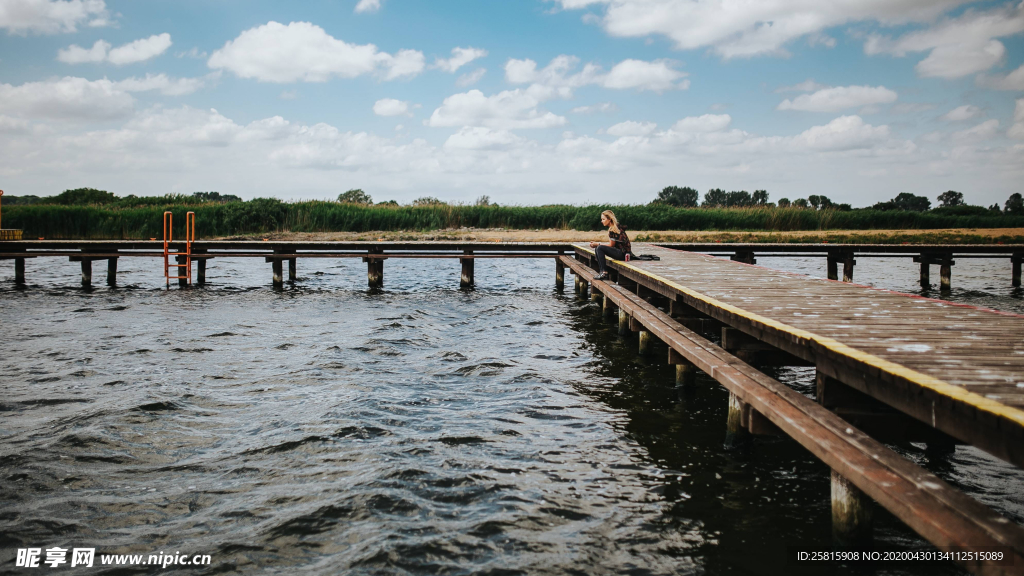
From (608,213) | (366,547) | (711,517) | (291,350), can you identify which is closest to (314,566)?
(366,547)

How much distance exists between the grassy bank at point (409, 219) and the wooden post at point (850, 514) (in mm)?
29178

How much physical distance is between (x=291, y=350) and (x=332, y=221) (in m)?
22.2

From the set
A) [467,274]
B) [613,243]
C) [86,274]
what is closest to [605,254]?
[613,243]

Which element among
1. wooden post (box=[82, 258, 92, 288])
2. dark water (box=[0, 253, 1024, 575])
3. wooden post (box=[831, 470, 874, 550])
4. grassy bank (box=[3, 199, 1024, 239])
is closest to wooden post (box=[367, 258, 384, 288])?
dark water (box=[0, 253, 1024, 575])

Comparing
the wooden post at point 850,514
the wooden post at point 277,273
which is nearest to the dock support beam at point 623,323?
the wooden post at point 850,514

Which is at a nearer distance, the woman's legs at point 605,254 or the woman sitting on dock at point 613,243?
the woman sitting on dock at point 613,243

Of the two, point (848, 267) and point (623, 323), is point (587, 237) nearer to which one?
point (848, 267)

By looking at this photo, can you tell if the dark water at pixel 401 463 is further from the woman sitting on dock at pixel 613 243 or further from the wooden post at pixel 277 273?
the wooden post at pixel 277 273

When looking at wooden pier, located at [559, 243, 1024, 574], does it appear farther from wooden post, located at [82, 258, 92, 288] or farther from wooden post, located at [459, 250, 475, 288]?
wooden post, located at [82, 258, 92, 288]

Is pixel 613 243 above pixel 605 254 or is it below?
above

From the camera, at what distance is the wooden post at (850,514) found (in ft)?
11.5

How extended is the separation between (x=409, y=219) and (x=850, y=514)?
30.0 metres

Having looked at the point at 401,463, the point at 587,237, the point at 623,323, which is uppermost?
the point at 587,237

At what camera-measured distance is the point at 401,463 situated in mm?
5223
